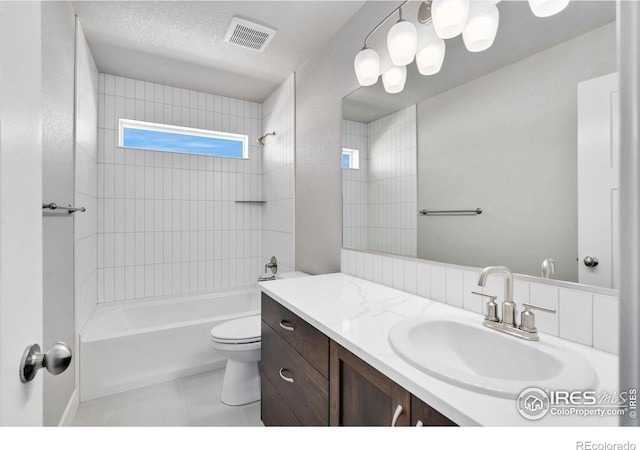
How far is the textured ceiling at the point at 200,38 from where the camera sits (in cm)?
181

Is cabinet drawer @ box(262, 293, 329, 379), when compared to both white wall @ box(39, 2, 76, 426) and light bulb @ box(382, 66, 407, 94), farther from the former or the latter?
light bulb @ box(382, 66, 407, 94)

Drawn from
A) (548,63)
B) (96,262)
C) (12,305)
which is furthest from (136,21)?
(548,63)

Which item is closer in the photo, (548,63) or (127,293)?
(548,63)

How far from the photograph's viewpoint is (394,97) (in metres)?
1.58

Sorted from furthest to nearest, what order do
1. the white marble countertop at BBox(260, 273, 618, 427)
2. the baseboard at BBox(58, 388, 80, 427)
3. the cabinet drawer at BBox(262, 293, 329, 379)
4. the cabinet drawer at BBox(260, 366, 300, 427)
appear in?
the baseboard at BBox(58, 388, 80, 427)
the cabinet drawer at BBox(260, 366, 300, 427)
the cabinet drawer at BBox(262, 293, 329, 379)
the white marble countertop at BBox(260, 273, 618, 427)

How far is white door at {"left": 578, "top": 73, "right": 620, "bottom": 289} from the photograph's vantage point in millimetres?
802

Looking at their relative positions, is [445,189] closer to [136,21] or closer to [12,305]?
[12,305]

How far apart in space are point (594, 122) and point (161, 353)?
263 cm

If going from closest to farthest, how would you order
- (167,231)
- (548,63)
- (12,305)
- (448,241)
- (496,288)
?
1. (12,305)
2. (548,63)
3. (496,288)
4. (448,241)
5. (167,231)

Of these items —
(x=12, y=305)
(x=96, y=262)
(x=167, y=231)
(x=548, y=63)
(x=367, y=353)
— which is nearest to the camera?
(x=12, y=305)

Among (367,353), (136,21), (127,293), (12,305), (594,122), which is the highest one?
(136,21)

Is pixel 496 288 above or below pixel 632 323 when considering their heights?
below

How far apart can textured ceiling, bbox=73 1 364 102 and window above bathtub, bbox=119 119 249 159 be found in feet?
1.38

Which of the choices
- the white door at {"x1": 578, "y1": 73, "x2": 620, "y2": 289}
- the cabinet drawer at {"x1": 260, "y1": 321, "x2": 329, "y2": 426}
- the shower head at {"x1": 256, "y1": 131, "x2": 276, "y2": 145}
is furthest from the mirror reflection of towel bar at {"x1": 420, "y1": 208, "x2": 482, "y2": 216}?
the shower head at {"x1": 256, "y1": 131, "x2": 276, "y2": 145}
